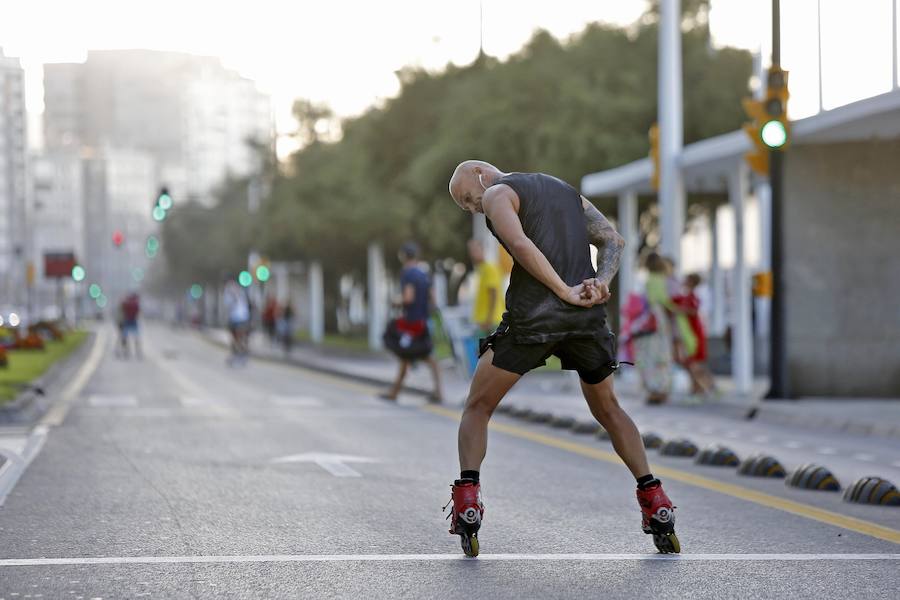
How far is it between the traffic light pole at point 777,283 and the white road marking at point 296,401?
5.39 m

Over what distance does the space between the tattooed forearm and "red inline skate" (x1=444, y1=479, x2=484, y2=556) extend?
3.63ft

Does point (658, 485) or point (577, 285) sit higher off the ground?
point (577, 285)

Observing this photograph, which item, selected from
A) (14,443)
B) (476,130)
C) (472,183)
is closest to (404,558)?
(472,183)

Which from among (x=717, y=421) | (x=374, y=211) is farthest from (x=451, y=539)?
(x=374, y=211)

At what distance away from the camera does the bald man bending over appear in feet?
23.0

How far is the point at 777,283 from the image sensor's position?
62.2 ft

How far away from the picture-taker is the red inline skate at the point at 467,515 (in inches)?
274

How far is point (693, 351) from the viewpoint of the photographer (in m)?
20.1

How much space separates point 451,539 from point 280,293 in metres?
65.6

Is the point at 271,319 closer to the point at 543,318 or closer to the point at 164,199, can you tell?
the point at 164,199

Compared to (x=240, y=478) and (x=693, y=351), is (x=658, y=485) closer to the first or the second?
(x=240, y=478)

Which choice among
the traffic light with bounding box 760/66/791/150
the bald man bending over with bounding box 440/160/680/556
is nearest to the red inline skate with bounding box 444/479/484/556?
the bald man bending over with bounding box 440/160/680/556

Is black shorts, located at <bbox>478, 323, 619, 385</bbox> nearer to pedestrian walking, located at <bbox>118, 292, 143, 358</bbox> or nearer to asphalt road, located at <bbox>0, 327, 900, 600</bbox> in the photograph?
asphalt road, located at <bbox>0, 327, 900, 600</bbox>

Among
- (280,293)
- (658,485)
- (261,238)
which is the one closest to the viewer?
(658,485)
